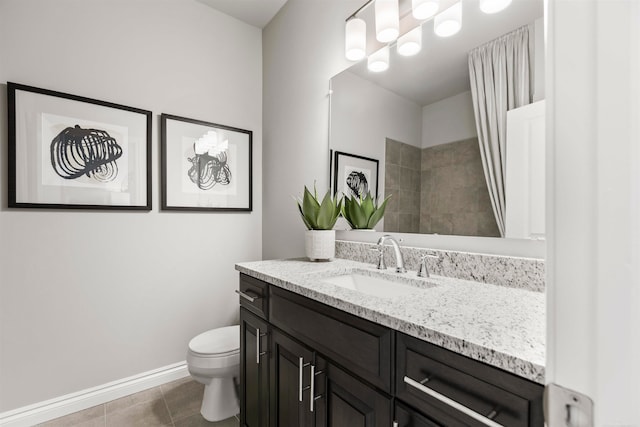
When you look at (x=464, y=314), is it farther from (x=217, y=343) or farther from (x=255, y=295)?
(x=217, y=343)

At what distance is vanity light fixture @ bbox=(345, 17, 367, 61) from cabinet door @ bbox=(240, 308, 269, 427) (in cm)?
146

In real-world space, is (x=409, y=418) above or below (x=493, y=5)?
below

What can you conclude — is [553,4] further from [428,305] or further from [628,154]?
[428,305]

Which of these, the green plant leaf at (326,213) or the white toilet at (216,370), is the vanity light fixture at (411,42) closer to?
the green plant leaf at (326,213)

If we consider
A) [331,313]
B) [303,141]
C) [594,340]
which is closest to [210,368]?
[331,313]

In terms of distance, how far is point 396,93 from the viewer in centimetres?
151

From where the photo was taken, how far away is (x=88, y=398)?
1810mm

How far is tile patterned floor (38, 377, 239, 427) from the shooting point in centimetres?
168

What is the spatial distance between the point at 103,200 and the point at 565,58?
2.23 m

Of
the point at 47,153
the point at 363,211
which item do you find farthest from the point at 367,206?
the point at 47,153

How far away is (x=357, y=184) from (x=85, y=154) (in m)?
1.64

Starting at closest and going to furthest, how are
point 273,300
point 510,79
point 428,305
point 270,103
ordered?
point 428,305 → point 510,79 → point 273,300 → point 270,103

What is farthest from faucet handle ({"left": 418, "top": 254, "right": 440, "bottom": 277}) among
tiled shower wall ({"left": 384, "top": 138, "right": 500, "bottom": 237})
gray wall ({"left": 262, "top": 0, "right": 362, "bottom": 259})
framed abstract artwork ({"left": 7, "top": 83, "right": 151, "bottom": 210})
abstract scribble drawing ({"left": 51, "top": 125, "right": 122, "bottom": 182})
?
abstract scribble drawing ({"left": 51, "top": 125, "right": 122, "bottom": 182})

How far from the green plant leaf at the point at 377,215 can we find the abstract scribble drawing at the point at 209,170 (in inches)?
49.6
